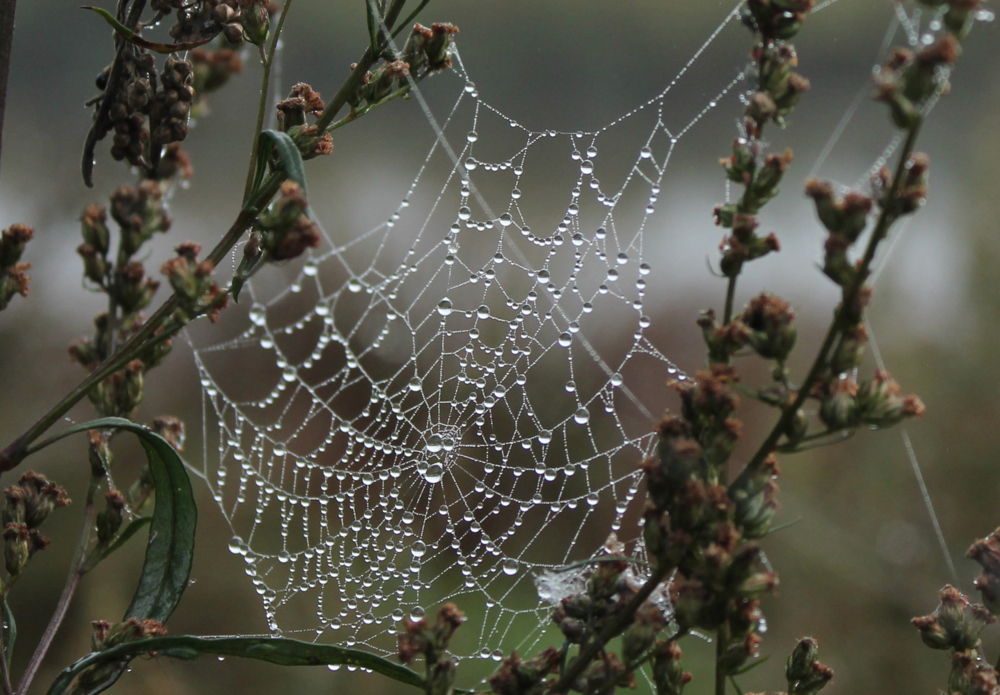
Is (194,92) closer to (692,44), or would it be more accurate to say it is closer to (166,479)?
(166,479)

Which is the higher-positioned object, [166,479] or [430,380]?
[430,380]

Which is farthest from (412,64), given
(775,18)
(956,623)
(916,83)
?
(956,623)

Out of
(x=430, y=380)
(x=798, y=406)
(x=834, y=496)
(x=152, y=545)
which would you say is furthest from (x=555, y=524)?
(x=798, y=406)

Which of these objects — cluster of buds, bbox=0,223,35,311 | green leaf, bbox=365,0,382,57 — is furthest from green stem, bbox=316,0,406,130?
cluster of buds, bbox=0,223,35,311

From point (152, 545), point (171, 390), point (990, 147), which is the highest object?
point (990, 147)

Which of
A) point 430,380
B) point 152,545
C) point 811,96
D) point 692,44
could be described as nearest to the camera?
point 152,545

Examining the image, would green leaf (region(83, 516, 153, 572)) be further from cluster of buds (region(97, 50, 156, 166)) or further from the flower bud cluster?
the flower bud cluster
